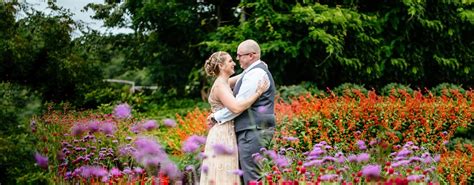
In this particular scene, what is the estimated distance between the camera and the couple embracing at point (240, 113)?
16.3ft

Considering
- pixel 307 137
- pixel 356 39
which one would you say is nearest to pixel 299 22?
pixel 356 39

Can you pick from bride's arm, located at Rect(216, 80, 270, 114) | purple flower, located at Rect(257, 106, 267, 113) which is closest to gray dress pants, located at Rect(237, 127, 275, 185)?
purple flower, located at Rect(257, 106, 267, 113)

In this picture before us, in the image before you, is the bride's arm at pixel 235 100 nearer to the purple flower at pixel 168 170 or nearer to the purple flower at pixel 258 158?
the purple flower at pixel 258 158

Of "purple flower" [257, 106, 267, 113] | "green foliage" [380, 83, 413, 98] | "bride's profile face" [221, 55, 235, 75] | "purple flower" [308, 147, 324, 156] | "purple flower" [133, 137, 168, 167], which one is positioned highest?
"bride's profile face" [221, 55, 235, 75]

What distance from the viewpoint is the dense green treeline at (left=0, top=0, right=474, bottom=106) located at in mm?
12820

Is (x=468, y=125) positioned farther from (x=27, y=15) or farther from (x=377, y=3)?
(x=27, y=15)

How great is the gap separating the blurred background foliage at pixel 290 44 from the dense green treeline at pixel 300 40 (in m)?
0.02

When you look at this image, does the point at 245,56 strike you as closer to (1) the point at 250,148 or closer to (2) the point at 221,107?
(2) the point at 221,107

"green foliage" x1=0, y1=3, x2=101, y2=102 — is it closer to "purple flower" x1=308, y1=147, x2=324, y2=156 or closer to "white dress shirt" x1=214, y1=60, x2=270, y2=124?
"white dress shirt" x1=214, y1=60, x2=270, y2=124

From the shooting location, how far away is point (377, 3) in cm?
1491

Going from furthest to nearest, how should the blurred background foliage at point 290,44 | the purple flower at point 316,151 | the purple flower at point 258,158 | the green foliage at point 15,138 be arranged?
the blurred background foliage at point 290,44 < the purple flower at point 258,158 < the purple flower at point 316,151 < the green foliage at point 15,138

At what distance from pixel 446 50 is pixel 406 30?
141 cm

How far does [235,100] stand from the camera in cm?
492

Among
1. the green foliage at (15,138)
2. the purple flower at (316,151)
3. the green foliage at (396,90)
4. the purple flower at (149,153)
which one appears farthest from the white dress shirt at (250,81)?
the green foliage at (396,90)
